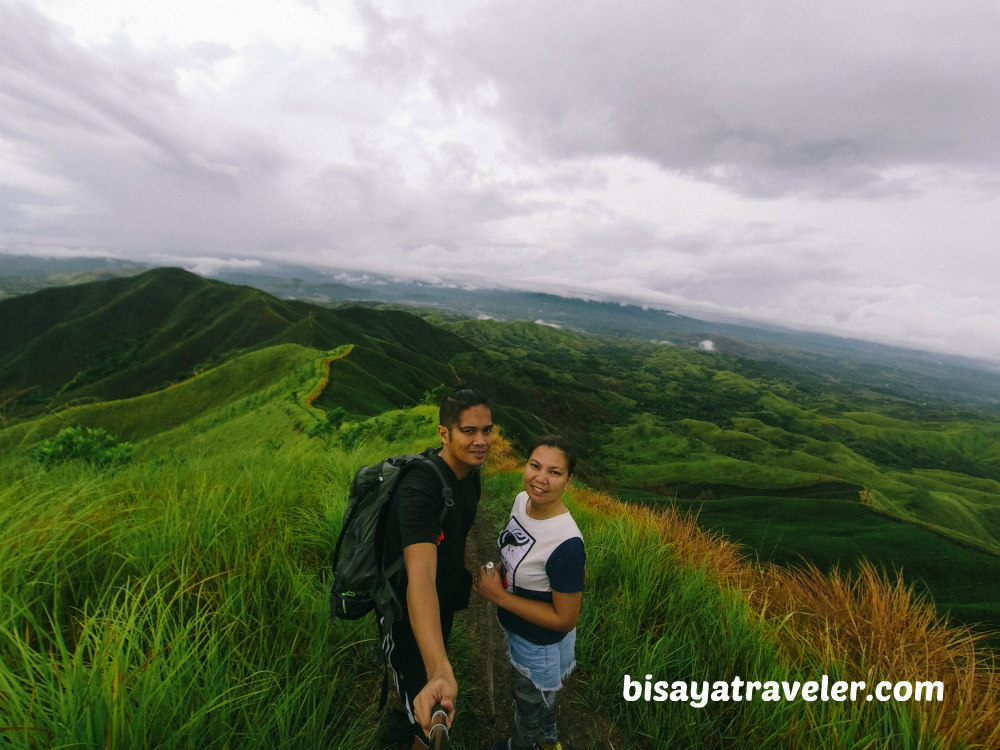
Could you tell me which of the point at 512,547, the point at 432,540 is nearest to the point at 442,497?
the point at 432,540

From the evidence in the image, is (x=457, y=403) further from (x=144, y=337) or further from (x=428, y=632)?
(x=144, y=337)

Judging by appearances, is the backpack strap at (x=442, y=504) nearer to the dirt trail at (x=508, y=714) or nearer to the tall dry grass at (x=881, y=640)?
the dirt trail at (x=508, y=714)

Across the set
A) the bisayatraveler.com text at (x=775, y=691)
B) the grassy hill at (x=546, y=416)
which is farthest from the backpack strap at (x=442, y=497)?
the grassy hill at (x=546, y=416)

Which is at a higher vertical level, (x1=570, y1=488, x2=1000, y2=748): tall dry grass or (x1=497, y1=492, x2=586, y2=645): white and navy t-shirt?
(x1=497, y1=492, x2=586, y2=645): white and navy t-shirt

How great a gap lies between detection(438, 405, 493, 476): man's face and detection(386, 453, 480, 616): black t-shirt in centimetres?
8

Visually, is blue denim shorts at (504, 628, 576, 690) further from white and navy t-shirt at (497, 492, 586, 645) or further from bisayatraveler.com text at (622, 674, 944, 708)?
bisayatraveler.com text at (622, 674, 944, 708)

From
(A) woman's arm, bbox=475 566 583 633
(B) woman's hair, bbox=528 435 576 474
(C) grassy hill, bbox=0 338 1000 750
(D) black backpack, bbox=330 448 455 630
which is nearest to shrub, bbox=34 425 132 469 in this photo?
(C) grassy hill, bbox=0 338 1000 750

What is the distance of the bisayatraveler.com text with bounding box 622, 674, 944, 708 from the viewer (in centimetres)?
263

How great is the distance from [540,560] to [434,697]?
39.8 inches

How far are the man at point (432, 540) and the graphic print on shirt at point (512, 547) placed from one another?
306 mm

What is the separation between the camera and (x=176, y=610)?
2.59 m

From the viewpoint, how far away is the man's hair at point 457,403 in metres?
2.42

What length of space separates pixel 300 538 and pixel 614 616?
9.81ft

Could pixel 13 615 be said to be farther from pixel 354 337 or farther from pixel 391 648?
pixel 354 337
